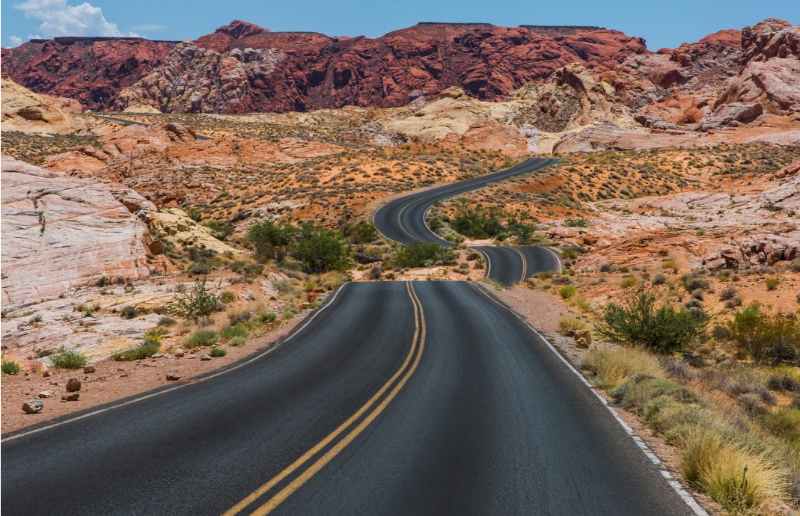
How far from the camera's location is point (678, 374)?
1444 centimetres

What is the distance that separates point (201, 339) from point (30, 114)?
104767 millimetres

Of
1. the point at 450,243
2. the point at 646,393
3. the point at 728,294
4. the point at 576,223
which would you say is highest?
the point at 576,223

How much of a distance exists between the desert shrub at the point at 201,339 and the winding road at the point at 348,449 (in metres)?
2.75

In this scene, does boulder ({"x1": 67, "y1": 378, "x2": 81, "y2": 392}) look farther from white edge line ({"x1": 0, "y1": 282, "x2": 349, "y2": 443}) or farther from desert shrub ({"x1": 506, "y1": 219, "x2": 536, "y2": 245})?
desert shrub ({"x1": 506, "y1": 219, "x2": 536, "y2": 245})

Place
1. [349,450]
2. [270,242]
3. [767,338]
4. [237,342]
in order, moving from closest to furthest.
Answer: [349,450], [237,342], [767,338], [270,242]

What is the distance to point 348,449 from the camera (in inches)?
327

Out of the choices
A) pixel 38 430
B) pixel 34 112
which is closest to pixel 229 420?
pixel 38 430

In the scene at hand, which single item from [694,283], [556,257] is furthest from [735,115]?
[694,283]

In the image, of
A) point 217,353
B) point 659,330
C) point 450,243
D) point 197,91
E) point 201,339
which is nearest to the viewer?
point 217,353

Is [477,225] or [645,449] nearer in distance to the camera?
[645,449]

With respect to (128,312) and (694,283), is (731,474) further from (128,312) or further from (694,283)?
(694,283)

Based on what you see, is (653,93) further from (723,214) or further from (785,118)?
(723,214)

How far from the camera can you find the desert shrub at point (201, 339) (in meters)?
16.5

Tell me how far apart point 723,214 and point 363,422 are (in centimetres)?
5535
